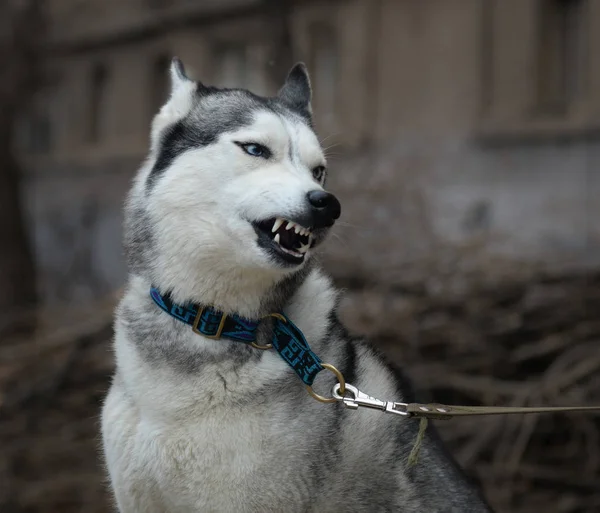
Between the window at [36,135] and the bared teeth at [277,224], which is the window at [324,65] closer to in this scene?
the window at [36,135]

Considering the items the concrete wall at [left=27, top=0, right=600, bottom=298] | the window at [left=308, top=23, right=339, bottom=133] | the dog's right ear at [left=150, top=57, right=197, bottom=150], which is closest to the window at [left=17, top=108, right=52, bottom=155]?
the concrete wall at [left=27, top=0, right=600, bottom=298]

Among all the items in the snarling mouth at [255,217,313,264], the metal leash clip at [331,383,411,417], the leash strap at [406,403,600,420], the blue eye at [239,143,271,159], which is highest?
the blue eye at [239,143,271,159]

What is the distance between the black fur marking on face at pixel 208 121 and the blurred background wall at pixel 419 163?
45.6 inches

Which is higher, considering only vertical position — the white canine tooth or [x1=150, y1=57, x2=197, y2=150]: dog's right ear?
[x1=150, y1=57, x2=197, y2=150]: dog's right ear

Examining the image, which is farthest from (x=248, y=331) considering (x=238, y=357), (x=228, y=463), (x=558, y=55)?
(x=558, y=55)

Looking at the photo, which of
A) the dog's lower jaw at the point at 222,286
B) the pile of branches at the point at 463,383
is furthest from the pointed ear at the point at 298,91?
the pile of branches at the point at 463,383

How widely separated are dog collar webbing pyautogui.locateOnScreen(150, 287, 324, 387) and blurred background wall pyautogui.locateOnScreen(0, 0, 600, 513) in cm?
153

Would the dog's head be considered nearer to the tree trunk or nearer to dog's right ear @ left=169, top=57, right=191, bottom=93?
dog's right ear @ left=169, top=57, right=191, bottom=93

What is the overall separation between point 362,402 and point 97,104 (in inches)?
706

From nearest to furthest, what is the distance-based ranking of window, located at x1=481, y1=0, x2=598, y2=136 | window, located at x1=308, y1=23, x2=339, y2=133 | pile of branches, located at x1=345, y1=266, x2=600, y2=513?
pile of branches, located at x1=345, y1=266, x2=600, y2=513 → window, located at x1=481, y1=0, x2=598, y2=136 → window, located at x1=308, y1=23, x2=339, y2=133

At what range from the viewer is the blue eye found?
10.5 feet

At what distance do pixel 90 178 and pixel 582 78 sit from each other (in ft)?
36.0

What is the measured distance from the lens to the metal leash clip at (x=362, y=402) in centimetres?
307

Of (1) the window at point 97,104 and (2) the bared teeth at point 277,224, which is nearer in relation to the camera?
(2) the bared teeth at point 277,224
